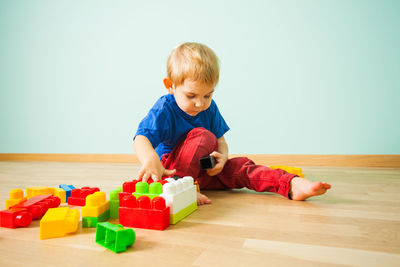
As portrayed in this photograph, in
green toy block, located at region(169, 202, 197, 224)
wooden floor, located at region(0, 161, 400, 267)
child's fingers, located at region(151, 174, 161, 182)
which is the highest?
child's fingers, located at region(151, 174, 161, 182)

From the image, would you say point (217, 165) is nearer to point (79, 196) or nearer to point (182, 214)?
point (182, 214)

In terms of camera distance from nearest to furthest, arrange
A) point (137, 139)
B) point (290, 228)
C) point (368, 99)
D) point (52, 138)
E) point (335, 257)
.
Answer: point (335, 257)
point (290, 228)
point (137, 139)
point (368, 99)
point (52, 138)

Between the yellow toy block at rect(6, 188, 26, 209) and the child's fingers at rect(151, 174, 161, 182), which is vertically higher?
the child's fingers at rect(151, 174, 161, 182)

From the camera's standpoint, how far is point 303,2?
168cm

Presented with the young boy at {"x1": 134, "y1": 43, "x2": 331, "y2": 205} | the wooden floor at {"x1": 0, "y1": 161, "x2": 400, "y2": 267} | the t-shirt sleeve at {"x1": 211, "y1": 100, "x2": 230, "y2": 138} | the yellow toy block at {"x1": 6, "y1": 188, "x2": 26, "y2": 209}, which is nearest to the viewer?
the wooden floor at {"x1": 0, "y1": 161, "x2": 400, "y2": 267}

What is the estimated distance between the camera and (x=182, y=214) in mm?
659

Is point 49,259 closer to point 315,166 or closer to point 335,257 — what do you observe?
point 335,257

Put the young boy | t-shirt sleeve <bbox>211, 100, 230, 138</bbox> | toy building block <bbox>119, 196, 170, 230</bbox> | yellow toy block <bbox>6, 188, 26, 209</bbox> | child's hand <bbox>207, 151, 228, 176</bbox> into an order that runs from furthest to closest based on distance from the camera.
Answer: t-shirt sleeve <bbox>211, 100, 230, 138</bbox> < child's hand <bbox>207, 151, 228, 176</bbox> < the young boy < yellow toy block <bbox>6, 188, 26, 209</bbox> < toy building block <bbox>119, 196, 170, 230</bbox>

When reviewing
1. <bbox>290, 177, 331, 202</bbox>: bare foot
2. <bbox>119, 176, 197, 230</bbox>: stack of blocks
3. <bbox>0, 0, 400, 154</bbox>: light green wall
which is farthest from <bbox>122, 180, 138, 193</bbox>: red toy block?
<bbox>0, 0, 400, 154</bbox>: light green wall

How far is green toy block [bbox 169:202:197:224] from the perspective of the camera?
62cm

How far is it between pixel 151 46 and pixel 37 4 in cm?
107

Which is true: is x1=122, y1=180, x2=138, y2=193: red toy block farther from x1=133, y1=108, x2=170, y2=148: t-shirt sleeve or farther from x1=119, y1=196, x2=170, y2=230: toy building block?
x1=133, y1=108, x2=170, y2=148: t-shirt sleeve

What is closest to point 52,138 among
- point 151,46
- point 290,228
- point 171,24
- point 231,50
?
point 151,46

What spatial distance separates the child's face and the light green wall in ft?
3.10
